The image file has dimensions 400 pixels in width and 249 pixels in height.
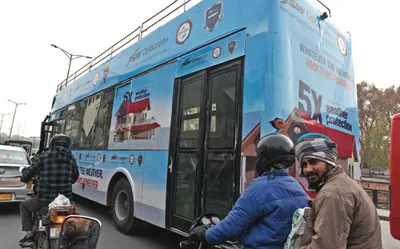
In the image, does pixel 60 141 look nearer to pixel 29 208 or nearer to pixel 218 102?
pixel 29 208

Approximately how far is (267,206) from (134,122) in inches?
169

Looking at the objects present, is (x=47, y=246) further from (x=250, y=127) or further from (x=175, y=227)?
(x=250, y=127)

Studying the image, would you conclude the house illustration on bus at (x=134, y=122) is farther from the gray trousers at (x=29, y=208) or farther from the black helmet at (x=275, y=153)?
the black helmet at (x=275, y=153)

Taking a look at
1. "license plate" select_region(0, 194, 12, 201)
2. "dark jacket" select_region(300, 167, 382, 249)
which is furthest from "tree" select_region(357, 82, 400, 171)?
"dark jacket" select_region(300, 167, 382, 249)

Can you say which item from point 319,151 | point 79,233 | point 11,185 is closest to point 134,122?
point 79,233

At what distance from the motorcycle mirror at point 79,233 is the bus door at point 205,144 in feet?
4.85

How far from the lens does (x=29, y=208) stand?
4.01m

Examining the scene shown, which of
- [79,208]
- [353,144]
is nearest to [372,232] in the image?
[353,144]

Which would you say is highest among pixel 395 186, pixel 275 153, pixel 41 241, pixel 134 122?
pixel 134 122

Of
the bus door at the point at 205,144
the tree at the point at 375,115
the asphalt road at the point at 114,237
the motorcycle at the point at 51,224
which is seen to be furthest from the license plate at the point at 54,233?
the tree at the point at 375,115

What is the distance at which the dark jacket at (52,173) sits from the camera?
12.9 feet

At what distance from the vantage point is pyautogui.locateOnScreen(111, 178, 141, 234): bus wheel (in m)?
5.59

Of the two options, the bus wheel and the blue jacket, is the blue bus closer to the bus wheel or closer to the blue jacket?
the bus wheel

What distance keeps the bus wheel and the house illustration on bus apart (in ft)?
2.95
